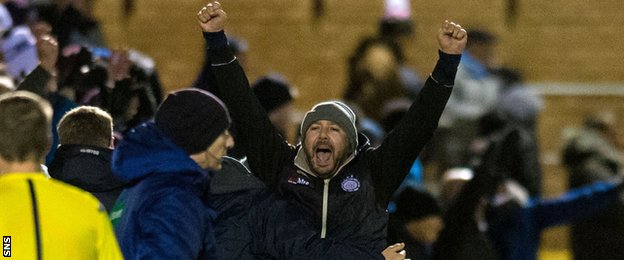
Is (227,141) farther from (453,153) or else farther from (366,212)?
(453,153)

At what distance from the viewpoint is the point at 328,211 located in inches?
274

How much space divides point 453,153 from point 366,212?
6273 mm

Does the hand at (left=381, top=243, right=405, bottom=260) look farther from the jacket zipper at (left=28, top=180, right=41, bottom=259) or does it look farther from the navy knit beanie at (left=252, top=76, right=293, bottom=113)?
Answer: the navy knit beanie at (left=252, top=76, right=293, bottom=113)

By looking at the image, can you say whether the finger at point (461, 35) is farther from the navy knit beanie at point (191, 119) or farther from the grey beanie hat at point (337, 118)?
the navy knit beanie at point (191, 119)

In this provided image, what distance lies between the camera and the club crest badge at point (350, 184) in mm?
6977

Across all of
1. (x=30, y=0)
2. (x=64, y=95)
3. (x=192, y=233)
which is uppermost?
(x=192, y=233)

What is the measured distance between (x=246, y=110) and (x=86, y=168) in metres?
0.68

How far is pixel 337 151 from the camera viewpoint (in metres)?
7.01

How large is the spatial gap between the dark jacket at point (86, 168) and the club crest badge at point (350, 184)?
82 cm

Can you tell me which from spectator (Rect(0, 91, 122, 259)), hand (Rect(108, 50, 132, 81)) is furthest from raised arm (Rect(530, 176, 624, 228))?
spectator (Rect(0, 91, 122, 259))

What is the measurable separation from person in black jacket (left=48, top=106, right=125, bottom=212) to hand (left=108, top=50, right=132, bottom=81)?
121 centimetres

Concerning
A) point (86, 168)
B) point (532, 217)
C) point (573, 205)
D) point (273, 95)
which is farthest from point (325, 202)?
point (573, 205)

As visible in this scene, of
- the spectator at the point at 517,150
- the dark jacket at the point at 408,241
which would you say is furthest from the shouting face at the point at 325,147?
the spectator at the point at 517,150

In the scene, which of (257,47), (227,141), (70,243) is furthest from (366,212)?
(257,47)
